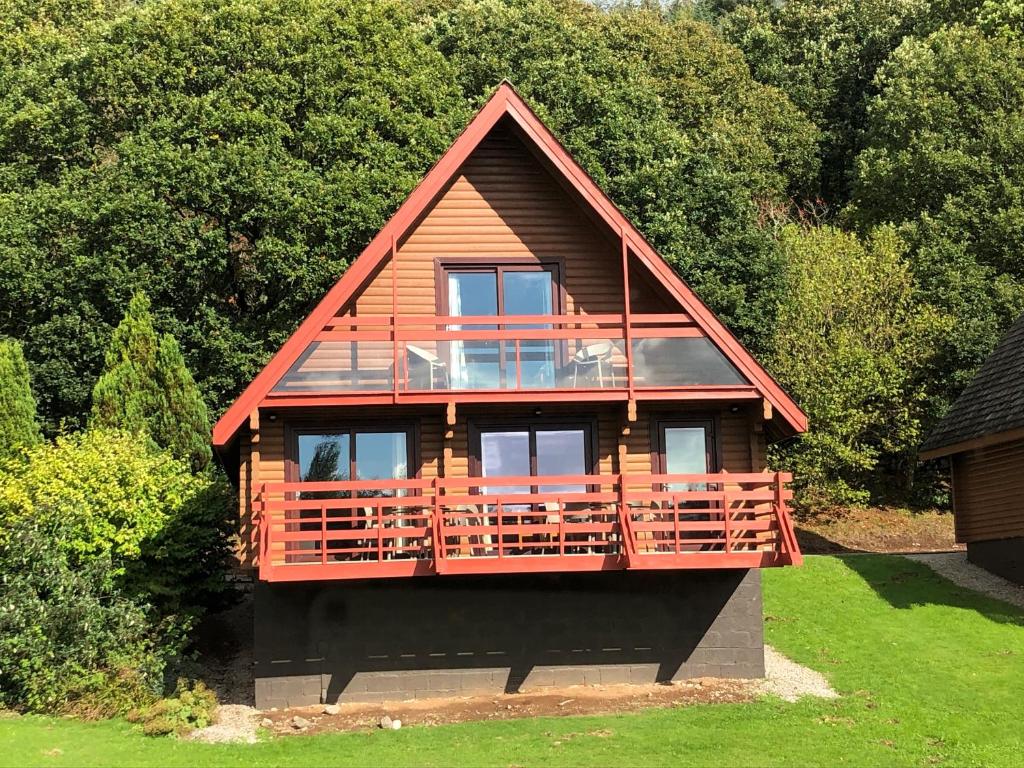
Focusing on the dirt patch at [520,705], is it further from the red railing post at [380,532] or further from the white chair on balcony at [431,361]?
the white chair on balcony at [431,361]

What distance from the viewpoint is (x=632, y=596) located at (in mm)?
19391

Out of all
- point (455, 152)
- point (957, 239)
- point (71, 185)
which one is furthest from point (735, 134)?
point (455, 152)

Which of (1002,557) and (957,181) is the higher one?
(957,181)

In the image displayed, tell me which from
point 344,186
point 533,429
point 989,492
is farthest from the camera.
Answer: point 344,186

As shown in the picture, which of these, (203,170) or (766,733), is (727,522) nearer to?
(766,733)

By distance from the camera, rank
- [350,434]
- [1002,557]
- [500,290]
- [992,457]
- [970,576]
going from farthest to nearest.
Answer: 1. [992,457]
2. [970,576]
3. [1002,557]
4. [500,290]
5. [350,434]

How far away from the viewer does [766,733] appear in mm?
16188

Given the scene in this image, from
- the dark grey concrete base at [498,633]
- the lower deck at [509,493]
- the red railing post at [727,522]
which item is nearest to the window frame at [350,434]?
the lower deck at [509,493]

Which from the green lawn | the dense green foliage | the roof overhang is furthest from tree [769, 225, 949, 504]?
the green lawn

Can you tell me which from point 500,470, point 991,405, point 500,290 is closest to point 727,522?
point 500,470

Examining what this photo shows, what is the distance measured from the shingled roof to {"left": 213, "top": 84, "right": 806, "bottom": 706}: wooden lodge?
325 inches

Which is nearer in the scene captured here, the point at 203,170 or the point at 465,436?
the point at 465,436

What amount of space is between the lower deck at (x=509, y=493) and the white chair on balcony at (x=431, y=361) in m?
0.64

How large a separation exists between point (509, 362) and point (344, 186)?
1523 centimetres
